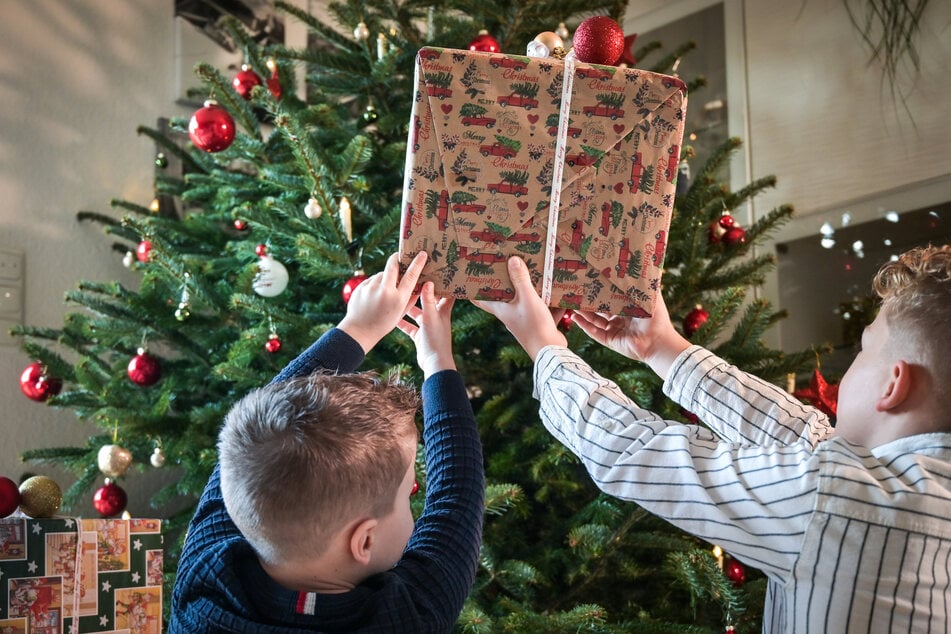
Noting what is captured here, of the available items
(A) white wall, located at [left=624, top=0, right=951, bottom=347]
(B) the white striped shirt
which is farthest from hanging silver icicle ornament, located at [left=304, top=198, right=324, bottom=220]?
(A) white wall, located at [left=624, top=0, right=951, bottom=347]

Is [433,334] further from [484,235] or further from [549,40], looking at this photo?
[549,40]

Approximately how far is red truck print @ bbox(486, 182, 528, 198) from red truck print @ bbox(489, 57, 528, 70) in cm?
15

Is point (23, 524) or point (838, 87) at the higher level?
point (838, 87)

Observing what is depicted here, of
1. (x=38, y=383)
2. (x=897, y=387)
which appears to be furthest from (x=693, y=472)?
(x=38, y=383)

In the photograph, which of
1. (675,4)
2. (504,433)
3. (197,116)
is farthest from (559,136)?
(675,4)

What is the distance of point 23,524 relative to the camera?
1278mm

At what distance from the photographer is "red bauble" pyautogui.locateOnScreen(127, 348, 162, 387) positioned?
7.18 ft

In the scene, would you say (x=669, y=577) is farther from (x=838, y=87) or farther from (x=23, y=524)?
(x=838, y=87)

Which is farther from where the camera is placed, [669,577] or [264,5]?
[264,5]

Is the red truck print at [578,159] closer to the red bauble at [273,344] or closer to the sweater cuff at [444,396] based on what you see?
the sweater cuff at [444,396]

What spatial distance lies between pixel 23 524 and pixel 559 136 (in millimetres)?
904

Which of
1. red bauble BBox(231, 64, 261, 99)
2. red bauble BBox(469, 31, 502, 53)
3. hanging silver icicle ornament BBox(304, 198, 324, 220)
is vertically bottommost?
hanging silver icicle ornament BBox(304, 198, 324, 220)

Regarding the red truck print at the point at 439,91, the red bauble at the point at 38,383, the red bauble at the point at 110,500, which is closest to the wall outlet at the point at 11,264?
the red bauble at the point at 38,383

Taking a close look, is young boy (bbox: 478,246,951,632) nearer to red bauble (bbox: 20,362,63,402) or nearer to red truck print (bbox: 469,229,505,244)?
red truck print (bbox: 469,229,505,244)
